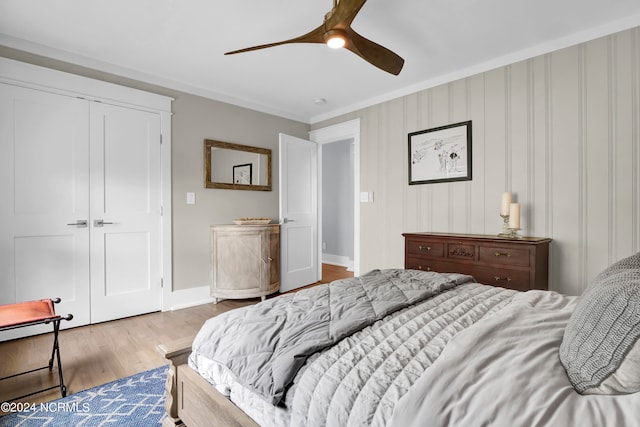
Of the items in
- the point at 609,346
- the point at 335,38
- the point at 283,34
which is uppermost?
the point at 283,34

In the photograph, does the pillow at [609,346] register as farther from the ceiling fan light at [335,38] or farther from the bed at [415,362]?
the ceiling fan light at [335,38]

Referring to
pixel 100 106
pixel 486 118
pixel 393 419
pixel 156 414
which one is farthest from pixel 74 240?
pixel 486 118

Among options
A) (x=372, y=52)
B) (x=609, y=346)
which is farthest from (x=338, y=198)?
(x=609, y=346)

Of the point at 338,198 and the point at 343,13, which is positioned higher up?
the point at 343,13

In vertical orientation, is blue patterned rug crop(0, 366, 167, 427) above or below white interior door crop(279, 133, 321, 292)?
below

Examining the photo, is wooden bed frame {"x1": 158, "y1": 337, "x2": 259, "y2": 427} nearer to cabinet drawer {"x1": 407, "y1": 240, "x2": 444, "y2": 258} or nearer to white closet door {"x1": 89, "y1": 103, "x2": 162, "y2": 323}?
white closet door {"x1": 89, "y1": 103, "x2": 162, "y2": 323}

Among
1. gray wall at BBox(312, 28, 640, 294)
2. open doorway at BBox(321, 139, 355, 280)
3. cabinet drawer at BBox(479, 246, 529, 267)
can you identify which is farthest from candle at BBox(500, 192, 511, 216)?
open doorway at BBox(321, 139, 355, 280)

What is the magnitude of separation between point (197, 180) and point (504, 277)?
3.08 metres

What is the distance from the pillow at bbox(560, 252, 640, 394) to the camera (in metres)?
0.70

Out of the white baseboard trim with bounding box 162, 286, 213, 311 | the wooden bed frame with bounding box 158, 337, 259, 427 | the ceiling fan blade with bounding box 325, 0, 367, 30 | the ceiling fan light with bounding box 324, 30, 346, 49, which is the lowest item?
the white baseboard trim with bounding box 162, 286, 213, 311

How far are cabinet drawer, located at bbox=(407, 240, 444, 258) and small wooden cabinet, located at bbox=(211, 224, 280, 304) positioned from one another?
1.57 m

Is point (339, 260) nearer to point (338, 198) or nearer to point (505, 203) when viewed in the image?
point (338, 198)

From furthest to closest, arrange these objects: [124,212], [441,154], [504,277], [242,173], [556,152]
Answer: [242,173] < [441,154] < [124,212] < [556,152] < [504,277]

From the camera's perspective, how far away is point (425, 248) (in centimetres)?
297
